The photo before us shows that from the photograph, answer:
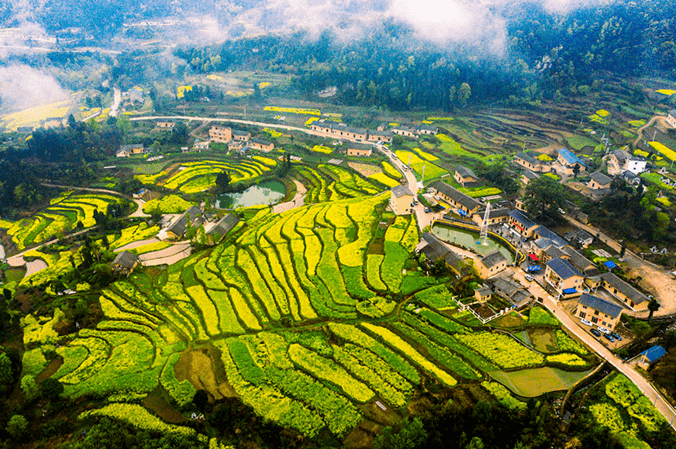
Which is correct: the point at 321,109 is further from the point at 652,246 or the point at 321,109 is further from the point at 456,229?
the point at 652,246

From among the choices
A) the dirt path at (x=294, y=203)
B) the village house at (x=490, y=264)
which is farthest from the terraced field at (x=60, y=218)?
the village house at (x=490, y=264)

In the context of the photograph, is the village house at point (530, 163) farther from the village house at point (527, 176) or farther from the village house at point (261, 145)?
the village house at point (261, 145)

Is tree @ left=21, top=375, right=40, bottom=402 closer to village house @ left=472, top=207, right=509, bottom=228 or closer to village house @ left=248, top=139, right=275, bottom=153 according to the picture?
village house @ left=472, top=207, right=509, bottom=228

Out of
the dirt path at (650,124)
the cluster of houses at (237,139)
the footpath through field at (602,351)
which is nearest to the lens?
the footpath through field at (602,351)

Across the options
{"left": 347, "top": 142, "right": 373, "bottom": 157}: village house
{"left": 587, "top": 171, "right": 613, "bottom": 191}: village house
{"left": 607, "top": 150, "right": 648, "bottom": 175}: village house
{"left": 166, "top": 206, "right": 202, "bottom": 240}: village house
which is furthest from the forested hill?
{"left": 166, "top": 206, "right": 202, "bottom": 240}: village house

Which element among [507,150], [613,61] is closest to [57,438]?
[507,150]

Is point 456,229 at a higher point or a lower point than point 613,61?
lower
